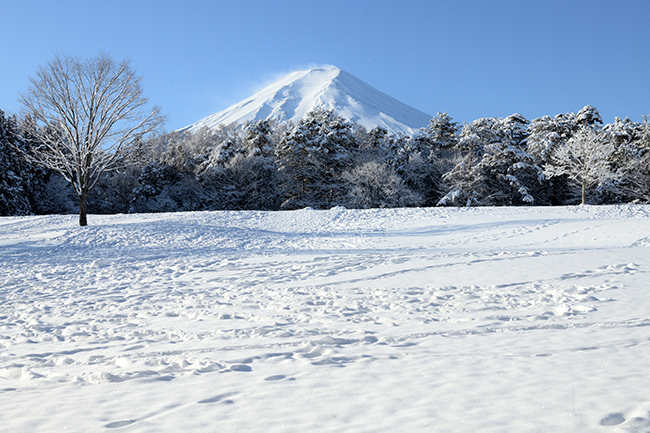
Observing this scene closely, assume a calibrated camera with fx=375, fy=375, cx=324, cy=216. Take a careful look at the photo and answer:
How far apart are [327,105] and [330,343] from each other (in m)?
95.3

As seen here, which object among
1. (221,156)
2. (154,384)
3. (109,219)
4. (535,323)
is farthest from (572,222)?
(221,156)

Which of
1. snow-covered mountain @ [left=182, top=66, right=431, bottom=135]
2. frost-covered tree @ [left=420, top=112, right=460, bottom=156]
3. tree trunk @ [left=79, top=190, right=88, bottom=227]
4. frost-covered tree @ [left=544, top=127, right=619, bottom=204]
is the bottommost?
tree trunk @ [left=79, top=190, right=88, bottom=227]

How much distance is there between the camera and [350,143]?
115 feet

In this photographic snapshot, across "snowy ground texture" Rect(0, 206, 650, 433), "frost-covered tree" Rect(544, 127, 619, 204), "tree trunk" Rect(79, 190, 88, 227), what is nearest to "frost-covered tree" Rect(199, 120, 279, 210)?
"tree trunk" Rect(79, 190, 88, 227)

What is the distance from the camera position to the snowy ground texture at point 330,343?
101 inches

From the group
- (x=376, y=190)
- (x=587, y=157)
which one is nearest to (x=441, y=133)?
(x=376, y=190)

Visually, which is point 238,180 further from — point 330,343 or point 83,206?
point 330,343

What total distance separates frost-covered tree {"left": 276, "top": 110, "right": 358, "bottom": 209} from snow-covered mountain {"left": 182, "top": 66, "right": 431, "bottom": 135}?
47.0 meters

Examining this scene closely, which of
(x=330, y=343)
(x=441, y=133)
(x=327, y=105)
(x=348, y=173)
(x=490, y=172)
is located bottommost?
(x=330, y=343)

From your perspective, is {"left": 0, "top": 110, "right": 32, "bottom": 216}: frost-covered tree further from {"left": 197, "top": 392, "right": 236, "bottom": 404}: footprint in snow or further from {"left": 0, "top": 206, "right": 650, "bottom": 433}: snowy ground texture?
{"left": 197, "top": 392, "right": 236, "bottom": 404}: footprint in snow

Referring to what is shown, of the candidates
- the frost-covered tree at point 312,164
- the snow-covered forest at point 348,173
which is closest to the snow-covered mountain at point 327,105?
the snow-covered forest at point 348,173

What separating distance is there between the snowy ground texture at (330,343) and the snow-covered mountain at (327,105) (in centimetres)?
7309

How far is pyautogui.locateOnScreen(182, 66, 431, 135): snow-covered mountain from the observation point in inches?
3457

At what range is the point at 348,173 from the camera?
2952 centimetres
